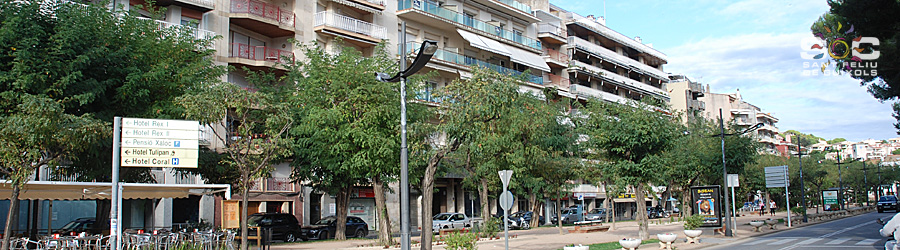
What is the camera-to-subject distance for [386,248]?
23766 millimetres

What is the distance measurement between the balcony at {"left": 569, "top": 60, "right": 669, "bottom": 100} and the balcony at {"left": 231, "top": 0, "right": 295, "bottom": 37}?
2663 cm

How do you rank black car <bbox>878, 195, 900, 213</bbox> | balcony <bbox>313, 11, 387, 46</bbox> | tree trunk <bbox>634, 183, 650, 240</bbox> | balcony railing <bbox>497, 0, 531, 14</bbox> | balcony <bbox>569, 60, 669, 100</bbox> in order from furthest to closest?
black car <bbox>878, 195, 900, 213</bbox> < balcony <bbox>569, 60, 669, 100</bbox> < balcony railing <bbox>497, 0, 531, 14</bbox> < balcony <bbox>313, 11, 387, 46</bbox> < tree trunk <bbox>634, 183, 650, 240</bbox>

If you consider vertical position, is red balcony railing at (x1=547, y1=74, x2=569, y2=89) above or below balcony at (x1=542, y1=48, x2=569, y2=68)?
below

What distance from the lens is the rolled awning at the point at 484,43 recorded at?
1650 inches

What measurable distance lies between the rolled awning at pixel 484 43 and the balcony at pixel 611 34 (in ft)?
47.0

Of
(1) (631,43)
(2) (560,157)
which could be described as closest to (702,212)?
(2) (560,157)

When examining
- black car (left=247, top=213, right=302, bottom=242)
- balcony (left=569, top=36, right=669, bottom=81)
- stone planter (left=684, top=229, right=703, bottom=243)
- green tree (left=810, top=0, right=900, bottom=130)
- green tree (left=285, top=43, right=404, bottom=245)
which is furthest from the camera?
balcony (left=569, top=36, right=669, bottom=81)

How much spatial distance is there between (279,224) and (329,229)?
132 inches

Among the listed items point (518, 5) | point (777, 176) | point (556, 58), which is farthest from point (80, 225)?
point (556, 58)

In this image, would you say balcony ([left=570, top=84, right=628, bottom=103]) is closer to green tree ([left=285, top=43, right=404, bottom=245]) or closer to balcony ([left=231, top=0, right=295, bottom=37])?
balcony ([left=231, top=0, right=295, bottom=37])

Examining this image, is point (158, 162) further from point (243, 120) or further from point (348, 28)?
point (348, 28)

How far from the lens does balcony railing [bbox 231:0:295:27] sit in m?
32.5

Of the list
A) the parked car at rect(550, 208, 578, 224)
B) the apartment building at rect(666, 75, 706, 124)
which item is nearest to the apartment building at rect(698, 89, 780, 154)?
the apartment building at rect(666, 75, 706, 124)

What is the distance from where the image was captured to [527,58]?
4662cm
